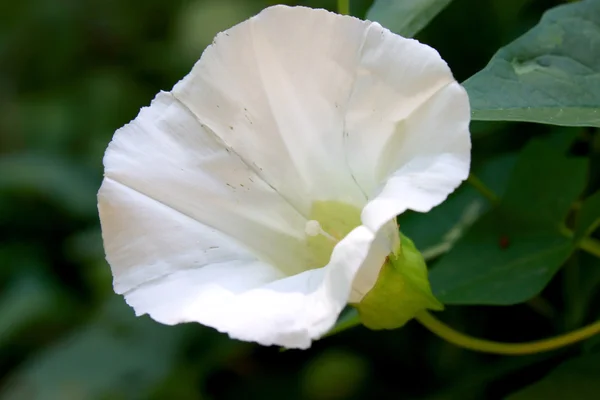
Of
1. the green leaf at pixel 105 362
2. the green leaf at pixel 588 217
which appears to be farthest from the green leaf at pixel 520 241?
the green leaf at pixel 105 362

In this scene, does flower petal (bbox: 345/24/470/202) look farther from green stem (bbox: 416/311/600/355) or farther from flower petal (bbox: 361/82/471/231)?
green stem (bbox: 416/311/600/355)

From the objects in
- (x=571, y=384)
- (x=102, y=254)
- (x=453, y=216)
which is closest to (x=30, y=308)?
(x=102, y=254)

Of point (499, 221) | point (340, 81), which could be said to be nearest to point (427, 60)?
point (340, 81)

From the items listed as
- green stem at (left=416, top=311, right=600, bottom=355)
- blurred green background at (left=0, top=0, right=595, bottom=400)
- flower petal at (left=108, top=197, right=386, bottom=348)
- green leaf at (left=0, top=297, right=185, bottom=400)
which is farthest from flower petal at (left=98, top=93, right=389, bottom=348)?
green leaf at (left=0, top=297, right=185, bottom=400)

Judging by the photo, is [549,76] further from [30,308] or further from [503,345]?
[30,308]

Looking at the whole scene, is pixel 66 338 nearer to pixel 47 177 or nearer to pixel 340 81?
pixel 47 177

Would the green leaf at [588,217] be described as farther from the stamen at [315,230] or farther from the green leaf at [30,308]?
the green leaf at [30,308]
